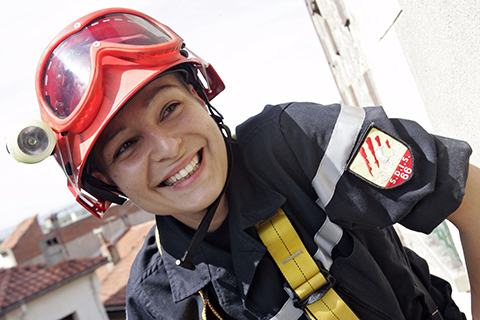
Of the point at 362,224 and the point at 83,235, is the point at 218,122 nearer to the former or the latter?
the point at 362,224

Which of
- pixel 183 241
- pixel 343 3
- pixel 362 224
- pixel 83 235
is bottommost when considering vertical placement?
pixel 83 235

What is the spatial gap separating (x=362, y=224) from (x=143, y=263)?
1019 mm

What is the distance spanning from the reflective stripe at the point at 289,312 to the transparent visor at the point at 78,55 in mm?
1033

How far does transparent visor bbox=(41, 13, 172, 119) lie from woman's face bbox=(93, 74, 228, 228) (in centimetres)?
17

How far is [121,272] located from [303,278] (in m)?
14.7

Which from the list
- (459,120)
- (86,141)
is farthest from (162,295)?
(459,120)

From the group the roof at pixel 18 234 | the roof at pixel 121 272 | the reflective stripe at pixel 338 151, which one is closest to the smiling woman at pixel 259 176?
the reflective stripe at pixel 338 151

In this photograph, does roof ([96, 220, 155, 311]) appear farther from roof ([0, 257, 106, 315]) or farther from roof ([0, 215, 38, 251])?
roof ([0, 215, 38, 251])

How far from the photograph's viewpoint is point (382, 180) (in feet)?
4.12

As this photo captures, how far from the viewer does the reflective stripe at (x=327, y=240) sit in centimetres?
139

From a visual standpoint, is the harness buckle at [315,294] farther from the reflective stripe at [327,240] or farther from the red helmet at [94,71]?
the red helmet at [94,71]

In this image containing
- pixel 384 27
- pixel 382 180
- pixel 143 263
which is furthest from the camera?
pixel 384 27

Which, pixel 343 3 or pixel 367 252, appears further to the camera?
pixel 343 3

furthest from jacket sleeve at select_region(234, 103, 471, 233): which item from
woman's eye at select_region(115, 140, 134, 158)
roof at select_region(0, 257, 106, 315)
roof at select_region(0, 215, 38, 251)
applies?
roof at select_region(0, 215, 38, 251)
